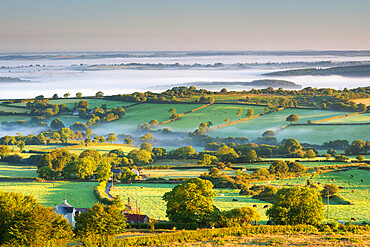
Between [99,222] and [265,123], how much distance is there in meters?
72.1

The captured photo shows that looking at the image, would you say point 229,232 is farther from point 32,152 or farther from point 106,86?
point 106,86

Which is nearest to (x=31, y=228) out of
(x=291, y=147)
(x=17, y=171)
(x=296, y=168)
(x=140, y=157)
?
(x=17, y=171)

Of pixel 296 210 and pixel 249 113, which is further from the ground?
pixel 296 210

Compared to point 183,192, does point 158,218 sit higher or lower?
lower

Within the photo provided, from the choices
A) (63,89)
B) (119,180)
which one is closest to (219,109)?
(119,180)

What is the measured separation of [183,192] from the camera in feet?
115

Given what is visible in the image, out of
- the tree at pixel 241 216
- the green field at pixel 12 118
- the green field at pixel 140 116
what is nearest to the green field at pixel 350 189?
the tree at pixel 241 216

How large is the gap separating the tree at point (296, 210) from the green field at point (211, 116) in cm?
6402

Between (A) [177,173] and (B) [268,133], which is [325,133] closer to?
(B) [268,133]

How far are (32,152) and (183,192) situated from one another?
148 ft

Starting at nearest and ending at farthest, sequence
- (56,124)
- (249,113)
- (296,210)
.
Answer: (296,210), (249,113), (56,124)

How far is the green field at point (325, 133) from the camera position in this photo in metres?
83.4

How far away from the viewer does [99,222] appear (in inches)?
1180

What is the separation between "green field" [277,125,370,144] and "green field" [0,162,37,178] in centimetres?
4456
